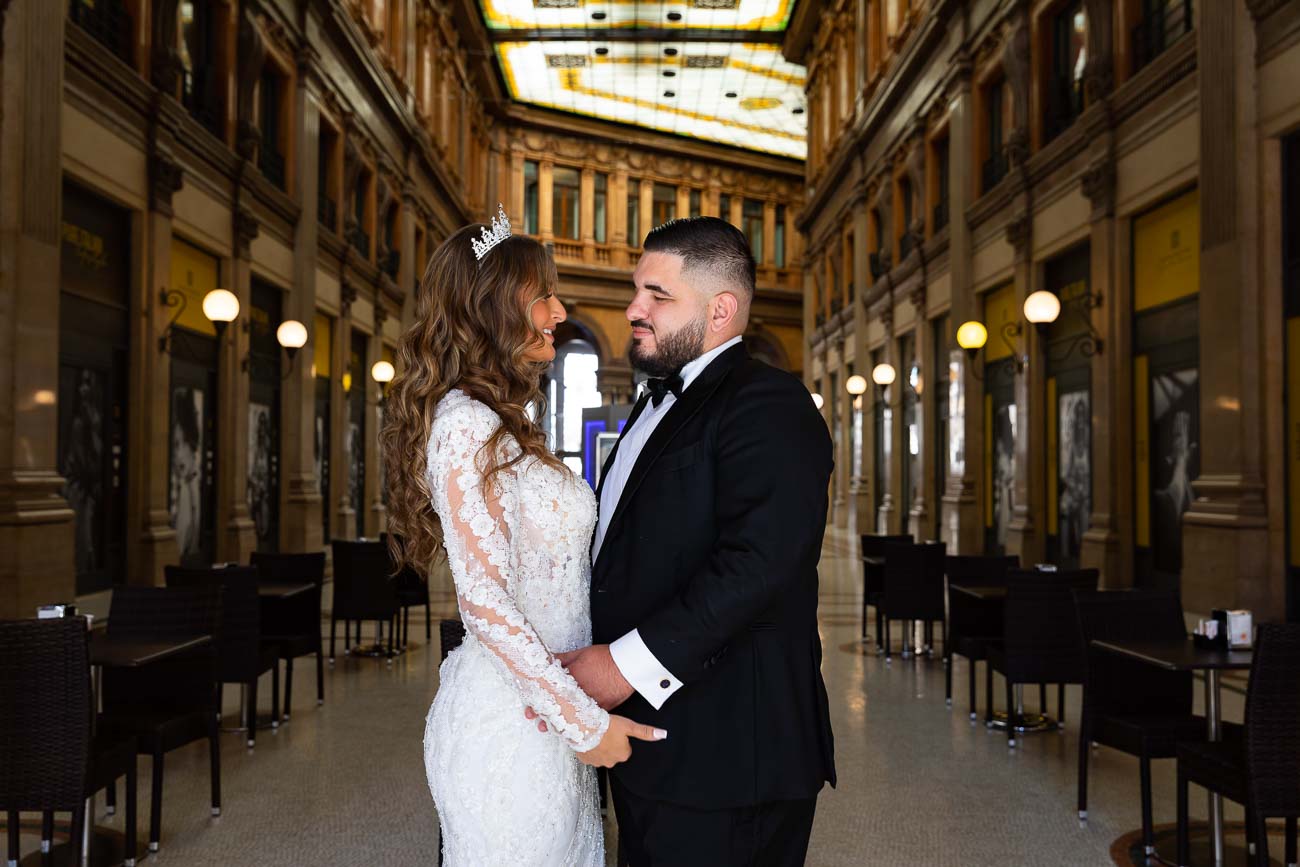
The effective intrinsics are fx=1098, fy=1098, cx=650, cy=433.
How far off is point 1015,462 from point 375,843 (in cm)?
972

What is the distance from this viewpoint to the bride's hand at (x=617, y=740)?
5.90 ft

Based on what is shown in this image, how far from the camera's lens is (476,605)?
187 cm

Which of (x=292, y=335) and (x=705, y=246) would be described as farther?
(x=292, y=335)

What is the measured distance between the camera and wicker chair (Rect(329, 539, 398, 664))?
7.62 m

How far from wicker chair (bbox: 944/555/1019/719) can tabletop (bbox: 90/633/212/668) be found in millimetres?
3813

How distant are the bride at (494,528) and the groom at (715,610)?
10 cm

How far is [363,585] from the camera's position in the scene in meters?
7.63

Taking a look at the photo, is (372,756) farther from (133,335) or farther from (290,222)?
(290,222)

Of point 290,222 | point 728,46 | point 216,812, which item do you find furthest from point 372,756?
point 728,46

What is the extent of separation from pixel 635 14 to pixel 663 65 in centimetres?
285

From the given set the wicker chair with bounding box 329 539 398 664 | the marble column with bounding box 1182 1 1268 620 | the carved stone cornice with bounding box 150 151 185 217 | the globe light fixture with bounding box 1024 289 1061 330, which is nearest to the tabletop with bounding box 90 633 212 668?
the wicker chair with bounding box 329 539 398 664

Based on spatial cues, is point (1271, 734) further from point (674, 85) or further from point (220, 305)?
point (674, 85)

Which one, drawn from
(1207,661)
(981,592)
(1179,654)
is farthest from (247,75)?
(1207,661)

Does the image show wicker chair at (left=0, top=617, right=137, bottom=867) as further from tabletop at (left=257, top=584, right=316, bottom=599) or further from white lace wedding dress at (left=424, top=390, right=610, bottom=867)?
tabletop at (left=257, top=584, right=316, bottom=599)
